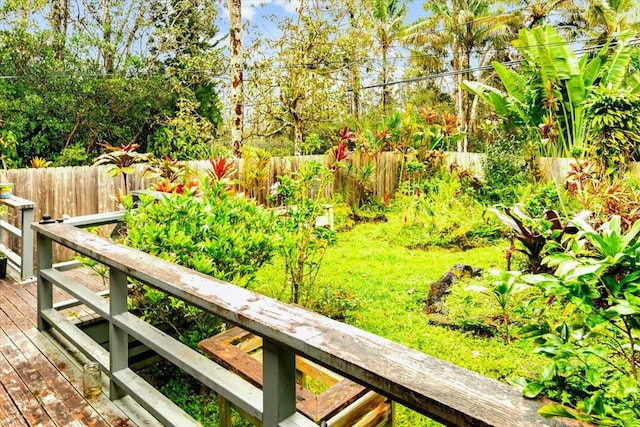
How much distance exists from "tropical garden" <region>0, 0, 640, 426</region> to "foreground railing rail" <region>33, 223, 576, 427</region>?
115 millimetres

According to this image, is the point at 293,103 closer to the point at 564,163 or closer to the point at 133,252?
the point at 564,163

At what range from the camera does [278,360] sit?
1.26m

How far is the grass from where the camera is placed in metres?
3.39

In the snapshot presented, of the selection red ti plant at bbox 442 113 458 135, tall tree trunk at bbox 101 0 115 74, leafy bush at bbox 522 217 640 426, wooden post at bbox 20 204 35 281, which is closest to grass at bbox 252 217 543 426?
leafy bush at bbox 522 217 640 426

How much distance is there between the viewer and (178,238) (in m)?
2.69

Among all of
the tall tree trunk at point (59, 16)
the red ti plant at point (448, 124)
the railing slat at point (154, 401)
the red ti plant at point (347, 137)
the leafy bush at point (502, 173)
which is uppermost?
the tall tree trunk at point (59, 16)

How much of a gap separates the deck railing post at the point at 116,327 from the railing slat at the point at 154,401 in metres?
0.04

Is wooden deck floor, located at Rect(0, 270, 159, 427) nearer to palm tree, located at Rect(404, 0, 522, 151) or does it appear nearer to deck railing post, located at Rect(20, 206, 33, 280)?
deck railing post, located at Rect(20, 206, 33, 280)

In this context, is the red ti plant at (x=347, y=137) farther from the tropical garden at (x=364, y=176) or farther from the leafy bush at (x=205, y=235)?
the leafy bush at (x=205, y=235)

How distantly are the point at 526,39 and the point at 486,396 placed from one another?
10.2m

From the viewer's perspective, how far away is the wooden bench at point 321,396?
6.21 ft

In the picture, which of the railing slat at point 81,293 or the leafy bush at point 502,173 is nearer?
the railing slat at point 81,293

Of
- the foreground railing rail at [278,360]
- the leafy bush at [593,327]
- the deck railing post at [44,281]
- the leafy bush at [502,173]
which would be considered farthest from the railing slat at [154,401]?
the leafy bush at [502,173]

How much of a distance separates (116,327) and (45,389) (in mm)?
593
